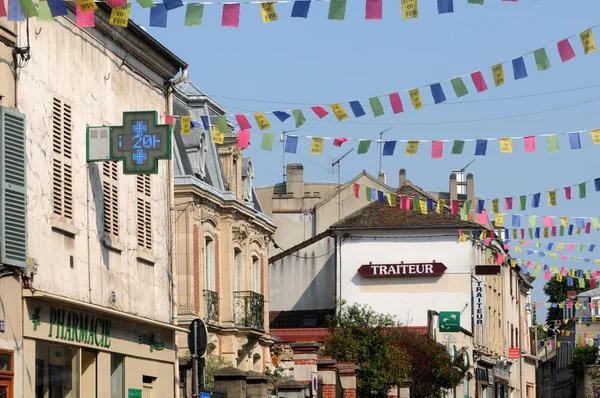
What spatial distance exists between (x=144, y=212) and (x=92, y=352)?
3239 millimetres

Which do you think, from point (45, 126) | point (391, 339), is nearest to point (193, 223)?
point (391, 339)

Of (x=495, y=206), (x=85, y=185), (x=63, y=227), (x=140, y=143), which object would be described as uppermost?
(x=140, y=143)

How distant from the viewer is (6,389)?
15.5 meters

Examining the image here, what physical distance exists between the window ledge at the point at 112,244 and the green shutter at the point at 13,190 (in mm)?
3105

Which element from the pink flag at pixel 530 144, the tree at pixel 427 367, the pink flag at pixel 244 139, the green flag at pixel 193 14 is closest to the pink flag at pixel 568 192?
the pink flag at pixel 530 144

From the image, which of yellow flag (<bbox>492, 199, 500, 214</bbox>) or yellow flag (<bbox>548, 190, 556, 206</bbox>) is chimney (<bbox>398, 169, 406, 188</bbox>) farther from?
yellow flag (<bbox>548, 190, 556, 206</bbox>)

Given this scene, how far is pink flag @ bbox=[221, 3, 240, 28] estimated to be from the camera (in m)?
13.9

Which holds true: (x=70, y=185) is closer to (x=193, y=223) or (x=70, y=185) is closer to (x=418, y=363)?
(x=193, y=223)

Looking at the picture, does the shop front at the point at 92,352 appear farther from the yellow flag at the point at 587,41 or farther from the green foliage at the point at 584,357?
the green foliage at the point at 584,357

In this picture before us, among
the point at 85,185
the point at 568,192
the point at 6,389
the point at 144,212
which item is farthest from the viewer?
the point at 568,192

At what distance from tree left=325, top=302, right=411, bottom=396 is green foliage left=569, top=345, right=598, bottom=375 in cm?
3904

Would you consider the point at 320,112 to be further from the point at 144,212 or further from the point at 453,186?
the point at 453,186

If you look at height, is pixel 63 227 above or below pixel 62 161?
below

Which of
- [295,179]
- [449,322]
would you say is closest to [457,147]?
[449,322]
